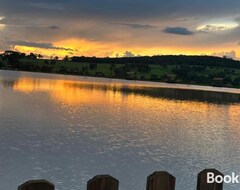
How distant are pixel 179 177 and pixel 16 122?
1669 cm

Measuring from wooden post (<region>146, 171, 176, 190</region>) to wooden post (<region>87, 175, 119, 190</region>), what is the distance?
313 millimetres

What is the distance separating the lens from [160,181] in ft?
11.1

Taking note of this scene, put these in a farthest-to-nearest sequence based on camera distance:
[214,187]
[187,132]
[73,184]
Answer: [187,132], [73,184], [214,187]

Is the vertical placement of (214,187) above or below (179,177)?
above

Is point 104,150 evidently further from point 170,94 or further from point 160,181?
point 170,94

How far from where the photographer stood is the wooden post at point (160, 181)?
3.35m

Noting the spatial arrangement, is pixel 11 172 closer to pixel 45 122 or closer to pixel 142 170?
pixel 142 170

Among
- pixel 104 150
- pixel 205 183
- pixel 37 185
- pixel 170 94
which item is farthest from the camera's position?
pixel 170 94

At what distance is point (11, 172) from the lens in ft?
52.1

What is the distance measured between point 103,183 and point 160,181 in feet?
Result: 1.72

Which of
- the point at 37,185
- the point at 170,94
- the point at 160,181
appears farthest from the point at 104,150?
the point at 170,94

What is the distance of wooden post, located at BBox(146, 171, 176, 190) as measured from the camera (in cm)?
335

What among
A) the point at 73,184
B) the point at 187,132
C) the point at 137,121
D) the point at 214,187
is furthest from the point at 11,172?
the point at 137,121

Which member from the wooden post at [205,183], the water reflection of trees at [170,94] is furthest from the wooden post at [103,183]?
the water reflection of trees at [170,94]
